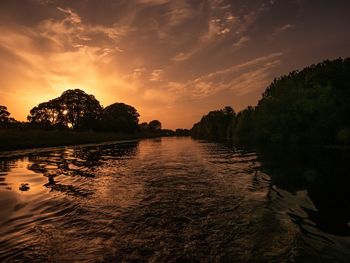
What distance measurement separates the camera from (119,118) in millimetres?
134250

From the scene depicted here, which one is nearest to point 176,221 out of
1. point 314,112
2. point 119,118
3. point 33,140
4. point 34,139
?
point 33,140

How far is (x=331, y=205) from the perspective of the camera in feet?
38.6

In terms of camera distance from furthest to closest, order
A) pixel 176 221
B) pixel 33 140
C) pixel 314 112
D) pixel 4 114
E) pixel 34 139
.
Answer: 1. pixel 4 114
2. pixel 314 112
3. pixel 34 139
4. pixel 33 140
5. pixel 176 221

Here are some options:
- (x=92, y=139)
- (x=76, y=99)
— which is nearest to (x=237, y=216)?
(x=92, y=139)

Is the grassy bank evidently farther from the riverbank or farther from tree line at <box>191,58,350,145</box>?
tree line at <box>191,58,350,145</box>

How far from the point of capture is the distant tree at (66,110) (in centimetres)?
11294

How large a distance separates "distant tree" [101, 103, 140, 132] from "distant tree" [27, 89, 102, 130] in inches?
221

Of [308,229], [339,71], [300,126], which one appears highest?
[339,71]

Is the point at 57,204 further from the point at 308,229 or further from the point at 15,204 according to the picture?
the point at 308,229

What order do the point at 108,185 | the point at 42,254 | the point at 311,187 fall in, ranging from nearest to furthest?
the point at 42,254 → the point at 311,187 → the point at 108,185

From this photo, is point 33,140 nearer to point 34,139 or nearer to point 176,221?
point 34,139

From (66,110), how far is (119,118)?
1131 inches

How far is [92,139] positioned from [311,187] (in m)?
78.9

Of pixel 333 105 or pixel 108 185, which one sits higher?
pixel 333 105
